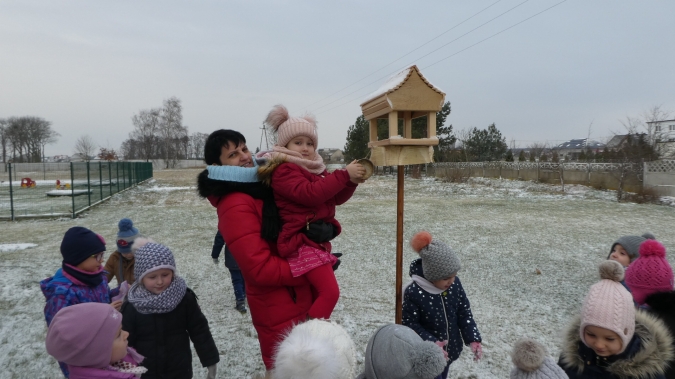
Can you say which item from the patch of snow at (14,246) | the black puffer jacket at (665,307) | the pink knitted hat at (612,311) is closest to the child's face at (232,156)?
the pink knitted hat at (612,311)

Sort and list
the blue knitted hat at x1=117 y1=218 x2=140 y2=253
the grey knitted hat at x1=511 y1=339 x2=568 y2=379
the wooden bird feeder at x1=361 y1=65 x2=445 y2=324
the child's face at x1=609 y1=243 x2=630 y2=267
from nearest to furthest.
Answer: the grey knitted hat at x1=511 y1=339 x2=568 y2=379, the wooden bird feeder at x1=361 y1=65 x2=445 y2=324, the child's face at x1=609 y1=243 x2=630 y2=267, the blue knitted hat at x1=117 y1=218 x2=140 y2=253

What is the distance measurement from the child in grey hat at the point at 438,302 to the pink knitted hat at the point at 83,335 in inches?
60.8

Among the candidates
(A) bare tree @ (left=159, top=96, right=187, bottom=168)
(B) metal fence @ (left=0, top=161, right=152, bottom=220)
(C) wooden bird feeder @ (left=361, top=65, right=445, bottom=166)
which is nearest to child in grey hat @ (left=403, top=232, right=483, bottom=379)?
(C) wooden bird feeder @ (left=361, top=65, right=445, bottom=166)

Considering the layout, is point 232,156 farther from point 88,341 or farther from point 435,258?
point 435,258

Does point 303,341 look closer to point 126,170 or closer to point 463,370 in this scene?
point 463,370

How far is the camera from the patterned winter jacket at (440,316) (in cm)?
227

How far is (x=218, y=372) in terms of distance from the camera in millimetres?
3215

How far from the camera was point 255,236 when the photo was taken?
1680 mm

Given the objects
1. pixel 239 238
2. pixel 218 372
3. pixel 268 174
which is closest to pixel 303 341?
pixel 239 238

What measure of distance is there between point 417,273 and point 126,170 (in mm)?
21023

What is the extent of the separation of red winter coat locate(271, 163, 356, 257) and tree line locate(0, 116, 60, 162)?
70.6 m

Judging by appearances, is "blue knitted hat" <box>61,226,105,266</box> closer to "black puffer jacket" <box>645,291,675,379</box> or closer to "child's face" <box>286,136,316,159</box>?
"child's face" <box>286,136,316,159</box>

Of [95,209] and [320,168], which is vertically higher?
[320,168]

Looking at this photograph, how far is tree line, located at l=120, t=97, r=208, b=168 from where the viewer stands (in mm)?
55406
